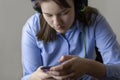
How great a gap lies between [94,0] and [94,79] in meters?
0.65

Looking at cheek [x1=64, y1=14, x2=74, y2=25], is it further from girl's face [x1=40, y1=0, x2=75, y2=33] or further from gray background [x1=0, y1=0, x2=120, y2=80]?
gray background [x1=0, y1=0, x2=120, y2=80]

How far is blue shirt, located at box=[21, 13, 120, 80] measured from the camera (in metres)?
1.11

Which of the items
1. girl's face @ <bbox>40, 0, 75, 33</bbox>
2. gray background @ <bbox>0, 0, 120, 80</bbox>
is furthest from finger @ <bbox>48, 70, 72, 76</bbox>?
gray background @ <bbox>0, 0, 120, 80</bbox>

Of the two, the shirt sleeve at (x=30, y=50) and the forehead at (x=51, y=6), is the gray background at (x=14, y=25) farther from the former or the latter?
the forehead at (x=51, y=6)

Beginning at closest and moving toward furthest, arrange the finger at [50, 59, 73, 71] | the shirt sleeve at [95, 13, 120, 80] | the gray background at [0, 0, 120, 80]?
the finger at [50, 59, 73, 71], the shirt sleeve at [95, 13, 120, 80], the gray background at [0, 0, 120, 80]

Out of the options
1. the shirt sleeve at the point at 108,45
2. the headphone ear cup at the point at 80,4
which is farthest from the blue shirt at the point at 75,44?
the headphone ear cup at the point at 80,4

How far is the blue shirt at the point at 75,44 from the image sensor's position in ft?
3.64

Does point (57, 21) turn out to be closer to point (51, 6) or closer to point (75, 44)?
point (51, 6)

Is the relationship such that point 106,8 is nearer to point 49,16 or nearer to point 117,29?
point 117,29

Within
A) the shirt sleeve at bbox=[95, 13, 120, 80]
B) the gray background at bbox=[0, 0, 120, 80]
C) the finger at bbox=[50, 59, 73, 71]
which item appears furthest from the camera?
the gray background at bbox=[0, 0, 120, 80]

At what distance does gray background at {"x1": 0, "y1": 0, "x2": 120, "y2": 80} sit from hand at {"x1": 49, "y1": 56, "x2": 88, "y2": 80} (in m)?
0.66

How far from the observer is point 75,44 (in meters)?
1.12

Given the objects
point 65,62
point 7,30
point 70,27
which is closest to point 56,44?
point 70,27

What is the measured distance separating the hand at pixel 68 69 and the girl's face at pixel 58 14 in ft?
0.42
